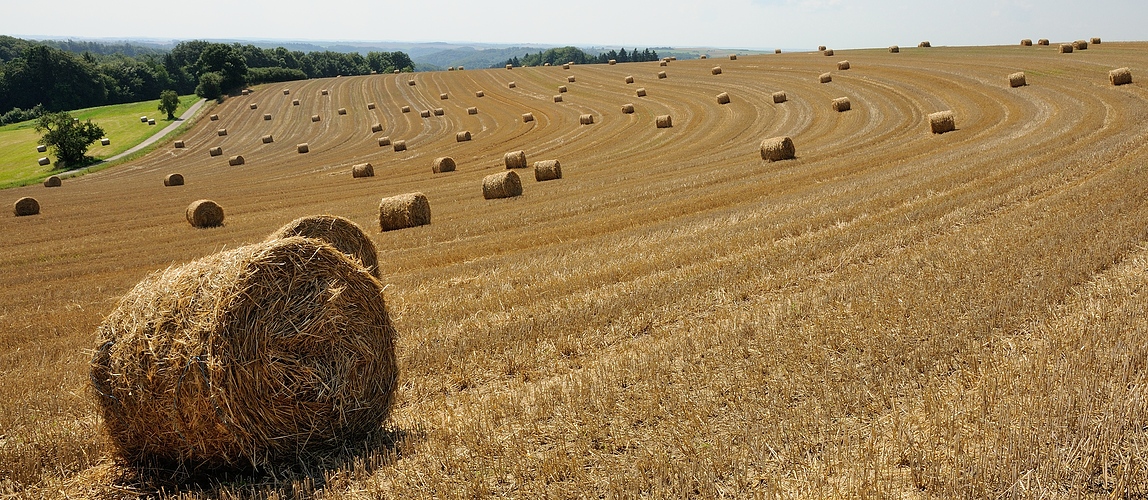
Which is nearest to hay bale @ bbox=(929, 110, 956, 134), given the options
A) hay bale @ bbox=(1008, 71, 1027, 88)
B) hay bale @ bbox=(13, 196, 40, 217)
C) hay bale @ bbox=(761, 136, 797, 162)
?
hay bale @ bbox=(761, 136, 797, 162)

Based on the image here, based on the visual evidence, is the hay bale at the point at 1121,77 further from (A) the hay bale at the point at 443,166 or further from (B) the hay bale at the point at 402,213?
(B) the hay bale at the point at 402,213

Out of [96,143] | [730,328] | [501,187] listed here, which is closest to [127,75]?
[96,143]

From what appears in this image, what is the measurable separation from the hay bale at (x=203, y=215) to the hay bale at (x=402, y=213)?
6.44 meters

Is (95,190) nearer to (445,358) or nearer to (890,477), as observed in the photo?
(445,358)

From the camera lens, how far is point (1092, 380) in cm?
502

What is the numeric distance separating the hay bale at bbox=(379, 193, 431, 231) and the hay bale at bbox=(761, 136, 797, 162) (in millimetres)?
11603

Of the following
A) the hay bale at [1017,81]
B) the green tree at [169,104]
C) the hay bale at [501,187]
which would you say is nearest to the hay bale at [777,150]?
the hay bale at [501,187]

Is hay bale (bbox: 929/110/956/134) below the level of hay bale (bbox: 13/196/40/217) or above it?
above

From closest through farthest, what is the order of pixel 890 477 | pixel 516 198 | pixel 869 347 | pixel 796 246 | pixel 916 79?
pixel 890 477 < pixel 869 347 < pixel 796 246 < pixel 516 198 < pixel 916 79

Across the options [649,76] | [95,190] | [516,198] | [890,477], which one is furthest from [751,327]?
[649,76]

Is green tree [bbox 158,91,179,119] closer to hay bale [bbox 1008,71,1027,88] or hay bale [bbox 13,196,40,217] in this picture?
hay bale [bbox 13,196,40,217]

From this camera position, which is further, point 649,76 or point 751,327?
point 649,76

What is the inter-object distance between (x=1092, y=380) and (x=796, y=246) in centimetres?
562

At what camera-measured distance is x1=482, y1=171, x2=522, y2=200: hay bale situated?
20.0 meters
